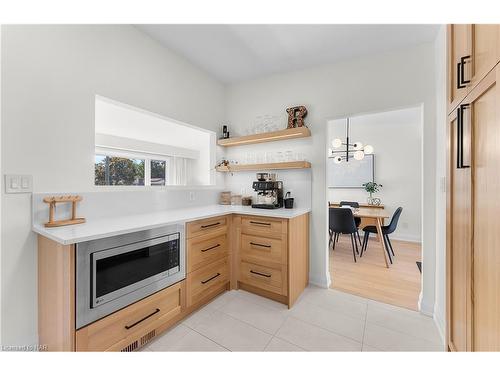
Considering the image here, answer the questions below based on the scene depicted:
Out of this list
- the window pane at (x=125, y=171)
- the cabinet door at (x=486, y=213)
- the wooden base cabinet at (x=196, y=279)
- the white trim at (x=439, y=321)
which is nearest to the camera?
the cabinet door at (x=486, y=213)

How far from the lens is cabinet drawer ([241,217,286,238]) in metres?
2.02

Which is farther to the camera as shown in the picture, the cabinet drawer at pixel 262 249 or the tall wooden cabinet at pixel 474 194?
the cabinet drawer at pixel 262 249

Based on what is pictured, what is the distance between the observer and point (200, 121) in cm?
267

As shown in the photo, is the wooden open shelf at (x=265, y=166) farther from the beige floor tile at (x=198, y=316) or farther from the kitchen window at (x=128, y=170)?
the beige floor tile at (x=198, y=316)

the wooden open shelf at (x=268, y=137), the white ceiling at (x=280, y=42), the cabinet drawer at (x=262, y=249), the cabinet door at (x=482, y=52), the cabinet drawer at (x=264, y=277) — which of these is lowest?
the cabinet drawer at (x=264, y=277)

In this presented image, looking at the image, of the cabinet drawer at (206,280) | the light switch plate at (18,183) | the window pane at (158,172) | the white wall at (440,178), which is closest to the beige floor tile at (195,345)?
the cabinet drawer at (206,280)

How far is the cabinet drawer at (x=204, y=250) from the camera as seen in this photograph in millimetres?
1809

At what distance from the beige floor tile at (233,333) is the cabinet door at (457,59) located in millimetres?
1901

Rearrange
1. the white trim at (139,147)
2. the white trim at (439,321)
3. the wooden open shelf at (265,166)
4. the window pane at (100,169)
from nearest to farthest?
the white trim at (439,321) → the wooden open shelf at (265,166) → the white trim at (139,147) → the window pane at (100,169)

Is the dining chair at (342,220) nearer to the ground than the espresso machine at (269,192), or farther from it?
nearer to the ground

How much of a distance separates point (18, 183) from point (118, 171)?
5.72ft

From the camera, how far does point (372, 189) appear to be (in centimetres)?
447

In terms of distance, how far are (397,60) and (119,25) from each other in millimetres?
2622
